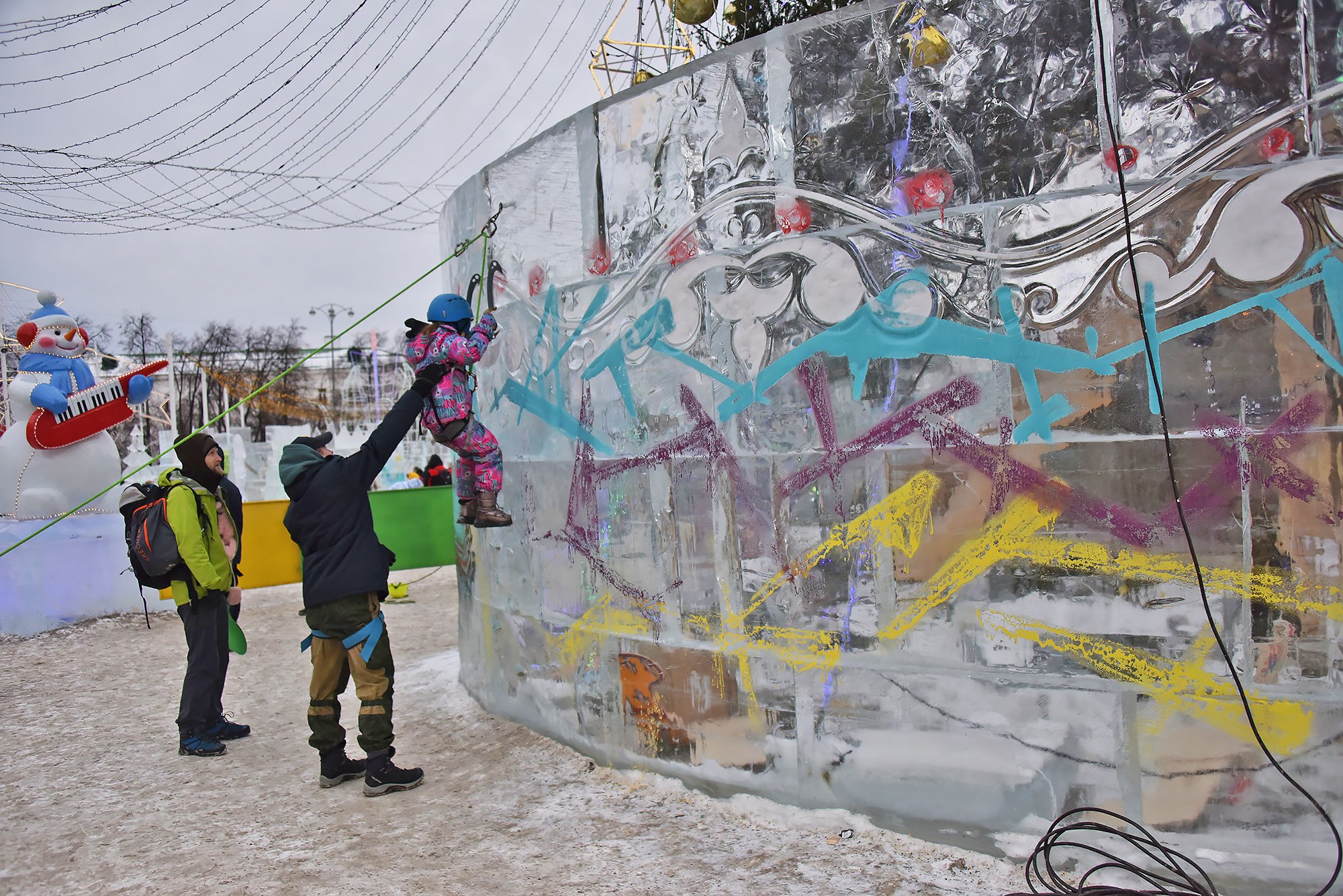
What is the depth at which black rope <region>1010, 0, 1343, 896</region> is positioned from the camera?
289 centimetres

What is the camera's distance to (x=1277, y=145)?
2.84 meters

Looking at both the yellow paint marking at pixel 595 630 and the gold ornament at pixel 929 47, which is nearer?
the gold ornament at pixel 929 47

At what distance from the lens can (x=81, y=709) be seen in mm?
6297

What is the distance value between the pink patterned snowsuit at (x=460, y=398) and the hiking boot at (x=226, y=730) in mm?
2248

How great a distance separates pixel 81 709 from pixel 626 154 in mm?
5499

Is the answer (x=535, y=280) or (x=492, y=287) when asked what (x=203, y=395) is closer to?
(x=492, y=287)

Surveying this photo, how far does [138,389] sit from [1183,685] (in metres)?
10.4

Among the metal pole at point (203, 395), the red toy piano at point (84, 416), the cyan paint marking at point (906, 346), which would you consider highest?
the metal pole at point (203, 395)

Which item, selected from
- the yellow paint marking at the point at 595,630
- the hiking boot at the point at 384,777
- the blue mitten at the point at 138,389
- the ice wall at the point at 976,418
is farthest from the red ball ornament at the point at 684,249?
the blue mitten at the point at 138,389

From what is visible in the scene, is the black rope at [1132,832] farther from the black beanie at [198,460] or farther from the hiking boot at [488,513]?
the black beanie at [198,460]

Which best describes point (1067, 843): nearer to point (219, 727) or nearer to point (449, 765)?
point (449, 765)

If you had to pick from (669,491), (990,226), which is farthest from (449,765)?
(990,226)

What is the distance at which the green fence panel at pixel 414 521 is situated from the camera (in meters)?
10.9

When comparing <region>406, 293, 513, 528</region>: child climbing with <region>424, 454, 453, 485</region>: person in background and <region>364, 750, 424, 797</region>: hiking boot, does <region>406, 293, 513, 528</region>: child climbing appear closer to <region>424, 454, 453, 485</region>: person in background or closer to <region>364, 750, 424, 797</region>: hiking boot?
<region>364, 750, 424, 797</region>: hiking boot
